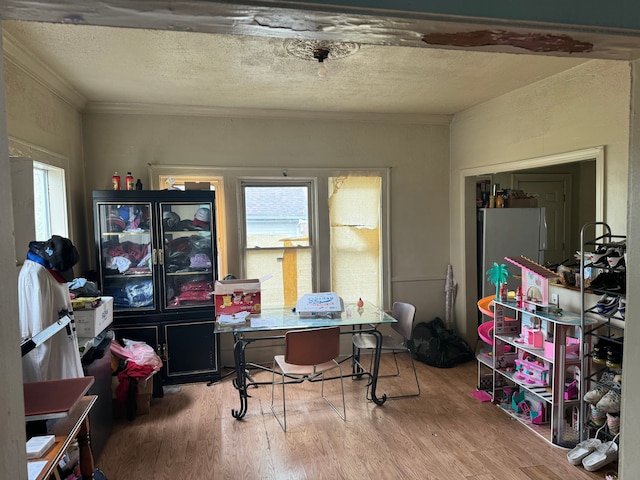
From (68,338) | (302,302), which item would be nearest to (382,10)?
(68,338)

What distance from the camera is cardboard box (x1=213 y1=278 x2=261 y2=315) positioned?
11.9ft

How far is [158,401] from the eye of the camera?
3676mm

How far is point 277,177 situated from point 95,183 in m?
1.75

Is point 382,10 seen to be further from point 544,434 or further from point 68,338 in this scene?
point 544,434

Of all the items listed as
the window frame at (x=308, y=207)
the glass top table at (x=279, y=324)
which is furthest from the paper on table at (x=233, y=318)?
the window frame at (x=308, y=207)

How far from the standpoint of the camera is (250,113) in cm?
432

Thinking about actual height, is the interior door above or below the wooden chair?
above

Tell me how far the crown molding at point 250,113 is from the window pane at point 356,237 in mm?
653

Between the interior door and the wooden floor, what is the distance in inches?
104

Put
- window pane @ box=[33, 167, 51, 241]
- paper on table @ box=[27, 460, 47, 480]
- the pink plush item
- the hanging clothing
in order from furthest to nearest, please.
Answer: the pink plush item < window pane @ box=[33, 167, 51, 241] < the hanging clothing < paper on table @ box=[27, 460, 47, 480]

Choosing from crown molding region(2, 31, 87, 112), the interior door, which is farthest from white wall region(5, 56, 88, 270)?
the interior door

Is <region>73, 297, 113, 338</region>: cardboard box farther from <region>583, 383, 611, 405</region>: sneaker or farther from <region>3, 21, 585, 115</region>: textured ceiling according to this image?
<region>583, 383, 611, 405</region>: sneaker

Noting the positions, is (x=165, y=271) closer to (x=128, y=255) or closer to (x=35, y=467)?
(x=128, y=255)

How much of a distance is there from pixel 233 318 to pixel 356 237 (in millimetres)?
1803
